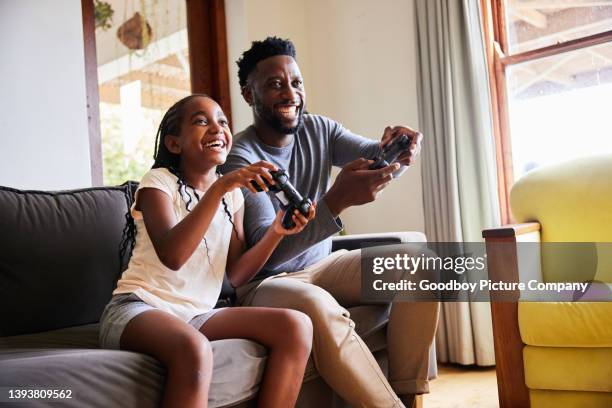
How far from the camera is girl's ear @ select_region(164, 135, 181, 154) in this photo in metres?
1.57

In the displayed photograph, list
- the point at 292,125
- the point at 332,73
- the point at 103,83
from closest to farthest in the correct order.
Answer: the point at 292,125 < the point at 103,83 < the point at 332,73

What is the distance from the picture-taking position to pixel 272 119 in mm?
1883

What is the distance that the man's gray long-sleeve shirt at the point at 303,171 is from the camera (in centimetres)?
168

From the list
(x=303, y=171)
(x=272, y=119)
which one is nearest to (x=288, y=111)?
(x=272, y=119)

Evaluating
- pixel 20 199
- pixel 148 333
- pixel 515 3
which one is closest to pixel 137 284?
pixel 148 333

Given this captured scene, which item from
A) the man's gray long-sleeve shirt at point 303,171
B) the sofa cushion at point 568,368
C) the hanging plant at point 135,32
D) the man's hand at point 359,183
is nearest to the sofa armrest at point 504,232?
the sofa cushion at point 568,368

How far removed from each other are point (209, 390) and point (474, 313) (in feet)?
6.31

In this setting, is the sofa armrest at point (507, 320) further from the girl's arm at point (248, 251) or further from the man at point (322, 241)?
the girl's arm at point (248, 251)

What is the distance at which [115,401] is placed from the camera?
1.15 meters

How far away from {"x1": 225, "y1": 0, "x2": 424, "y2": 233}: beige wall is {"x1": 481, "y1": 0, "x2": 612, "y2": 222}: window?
0.42 m

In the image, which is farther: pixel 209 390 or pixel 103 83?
pixel 103 83

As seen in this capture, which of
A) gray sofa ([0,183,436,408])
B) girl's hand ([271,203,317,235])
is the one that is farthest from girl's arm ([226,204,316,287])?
gray sofa ([0,183,436,408])

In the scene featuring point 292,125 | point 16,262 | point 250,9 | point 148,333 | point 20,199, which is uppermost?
point 250,9

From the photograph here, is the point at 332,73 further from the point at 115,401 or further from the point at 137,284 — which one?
the point at 115,401
